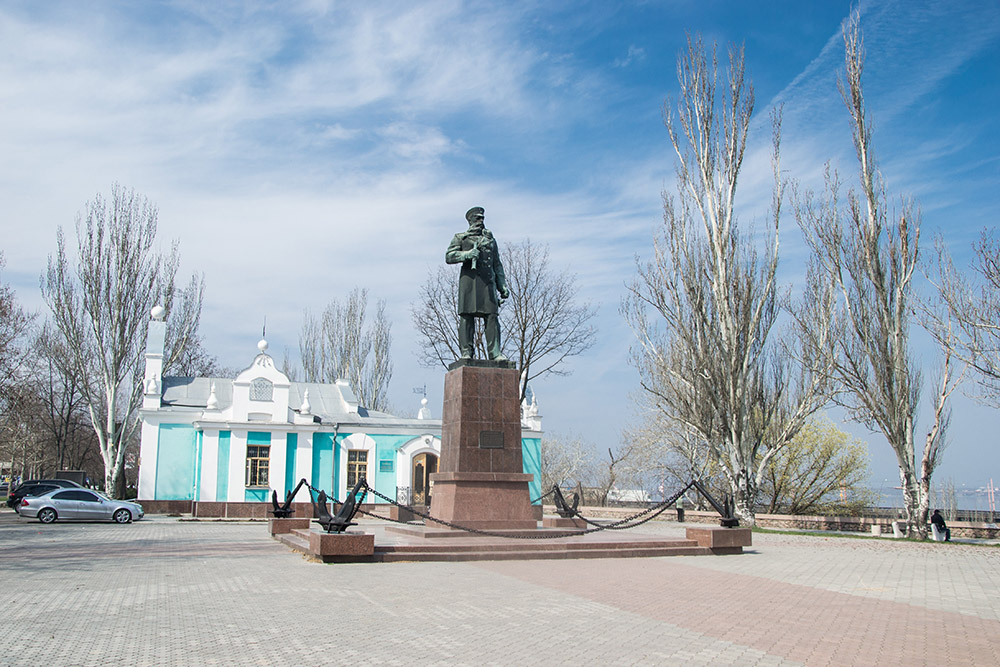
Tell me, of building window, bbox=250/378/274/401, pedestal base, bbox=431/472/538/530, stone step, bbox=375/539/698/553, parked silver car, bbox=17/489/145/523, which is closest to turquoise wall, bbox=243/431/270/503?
building window, bbox=250/378/274/401

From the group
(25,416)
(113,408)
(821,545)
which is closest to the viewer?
(821,545)

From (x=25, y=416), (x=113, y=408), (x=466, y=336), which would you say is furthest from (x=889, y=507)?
(x=25, y=416)

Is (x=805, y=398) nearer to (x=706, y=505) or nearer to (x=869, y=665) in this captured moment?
(x=706, y=505)

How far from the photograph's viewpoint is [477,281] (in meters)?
14.3

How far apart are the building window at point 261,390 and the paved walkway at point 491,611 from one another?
15852 millimetres

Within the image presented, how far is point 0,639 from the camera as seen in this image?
5.77 metres

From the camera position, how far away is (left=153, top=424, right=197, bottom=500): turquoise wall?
27.5 metres

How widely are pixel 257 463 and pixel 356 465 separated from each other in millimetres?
3596

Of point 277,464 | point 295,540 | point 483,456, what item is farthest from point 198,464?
point 483,456

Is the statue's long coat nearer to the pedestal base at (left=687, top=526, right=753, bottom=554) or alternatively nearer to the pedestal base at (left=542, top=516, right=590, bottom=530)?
the pedestal base at (left=542, top=516, right=590, bottom=530)

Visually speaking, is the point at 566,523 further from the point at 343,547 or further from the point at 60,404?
the point at 60,404

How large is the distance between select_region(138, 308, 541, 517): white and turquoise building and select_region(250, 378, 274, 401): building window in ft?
0.11

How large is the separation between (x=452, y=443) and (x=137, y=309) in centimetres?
2271

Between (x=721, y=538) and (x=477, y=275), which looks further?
(x=477, y=275)
